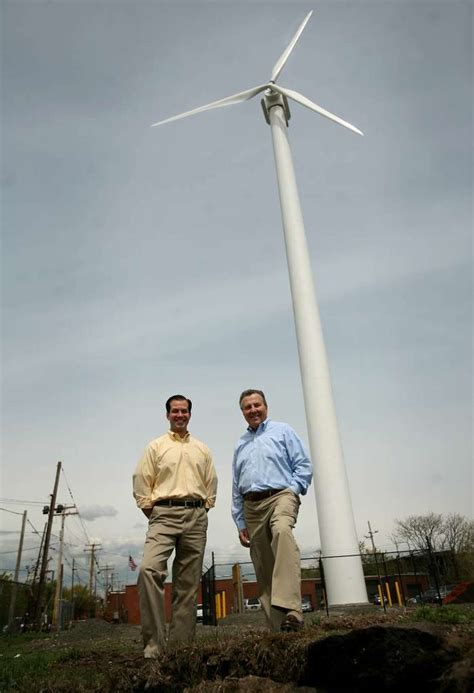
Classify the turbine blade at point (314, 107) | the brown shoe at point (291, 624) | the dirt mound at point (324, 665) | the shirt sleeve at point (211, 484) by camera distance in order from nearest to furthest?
the dirt mound at point (324, 665) < the brown shoe at point (291, 624) < the shirt sleeve at point (211, 484) < the turbine blade at point (314, 107)

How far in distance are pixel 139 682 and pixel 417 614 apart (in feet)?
9.29

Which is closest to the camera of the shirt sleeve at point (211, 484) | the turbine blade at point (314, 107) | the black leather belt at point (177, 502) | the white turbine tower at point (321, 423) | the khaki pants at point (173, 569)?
the khaki pants at point (173, 569)

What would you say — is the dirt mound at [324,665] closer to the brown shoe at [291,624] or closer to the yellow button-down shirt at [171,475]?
the brown shoe at [291,624]

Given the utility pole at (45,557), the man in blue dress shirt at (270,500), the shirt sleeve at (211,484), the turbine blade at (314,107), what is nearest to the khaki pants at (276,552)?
the man in blue dress shirt at (270,500)

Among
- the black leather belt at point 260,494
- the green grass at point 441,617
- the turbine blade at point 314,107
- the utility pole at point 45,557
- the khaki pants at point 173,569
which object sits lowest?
the green grass at point 441,617

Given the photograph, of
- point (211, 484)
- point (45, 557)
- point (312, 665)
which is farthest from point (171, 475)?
point (45, 557)

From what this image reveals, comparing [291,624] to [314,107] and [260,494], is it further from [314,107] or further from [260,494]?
[314,107]

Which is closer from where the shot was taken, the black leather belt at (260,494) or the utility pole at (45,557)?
the black leather belt at (260,494)

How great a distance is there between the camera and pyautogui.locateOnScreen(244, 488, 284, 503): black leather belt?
450 cm

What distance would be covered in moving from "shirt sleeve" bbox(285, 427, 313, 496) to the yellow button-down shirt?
2.46 ft

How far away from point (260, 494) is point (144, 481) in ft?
3.24

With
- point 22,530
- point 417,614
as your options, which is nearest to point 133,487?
point 417,614

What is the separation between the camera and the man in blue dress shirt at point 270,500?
4.02m

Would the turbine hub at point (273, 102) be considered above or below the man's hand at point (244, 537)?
above
